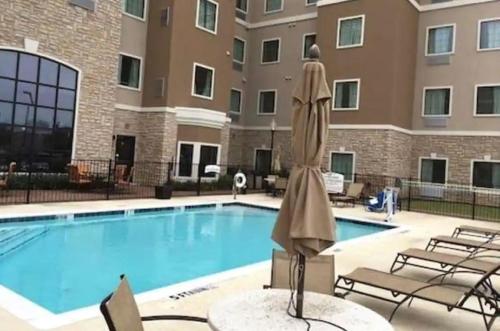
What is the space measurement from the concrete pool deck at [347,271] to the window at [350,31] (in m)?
10.4

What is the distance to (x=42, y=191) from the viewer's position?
14.6 meters

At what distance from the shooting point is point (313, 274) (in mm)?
4328

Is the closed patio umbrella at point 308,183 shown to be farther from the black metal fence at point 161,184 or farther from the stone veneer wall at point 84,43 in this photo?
the stone veneer wall at point 84,43

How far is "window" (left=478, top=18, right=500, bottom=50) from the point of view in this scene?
2070cm

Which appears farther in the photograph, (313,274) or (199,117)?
(199,117)

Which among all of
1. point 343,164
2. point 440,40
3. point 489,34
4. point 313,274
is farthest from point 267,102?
point 313,274

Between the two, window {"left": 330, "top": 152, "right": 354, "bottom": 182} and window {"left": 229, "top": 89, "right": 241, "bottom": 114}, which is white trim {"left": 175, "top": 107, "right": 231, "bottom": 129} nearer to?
window {"left": 330, "top": 152, "right": 354, "bottom": 182}

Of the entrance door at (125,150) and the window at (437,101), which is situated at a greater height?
the window at (437,101)

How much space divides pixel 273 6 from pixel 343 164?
11054 millimetres

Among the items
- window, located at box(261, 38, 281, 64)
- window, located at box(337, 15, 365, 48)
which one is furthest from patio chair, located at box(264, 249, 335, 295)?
window, located at box(261, 38, 281, 64)

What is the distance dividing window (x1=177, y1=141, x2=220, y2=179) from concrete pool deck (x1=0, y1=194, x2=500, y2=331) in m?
5.30

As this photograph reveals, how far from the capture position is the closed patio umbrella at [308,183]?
3.08m

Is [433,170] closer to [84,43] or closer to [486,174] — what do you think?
[486,174]

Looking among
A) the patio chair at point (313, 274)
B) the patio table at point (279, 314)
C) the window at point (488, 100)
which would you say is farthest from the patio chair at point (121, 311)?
the window at point (488, 100)
